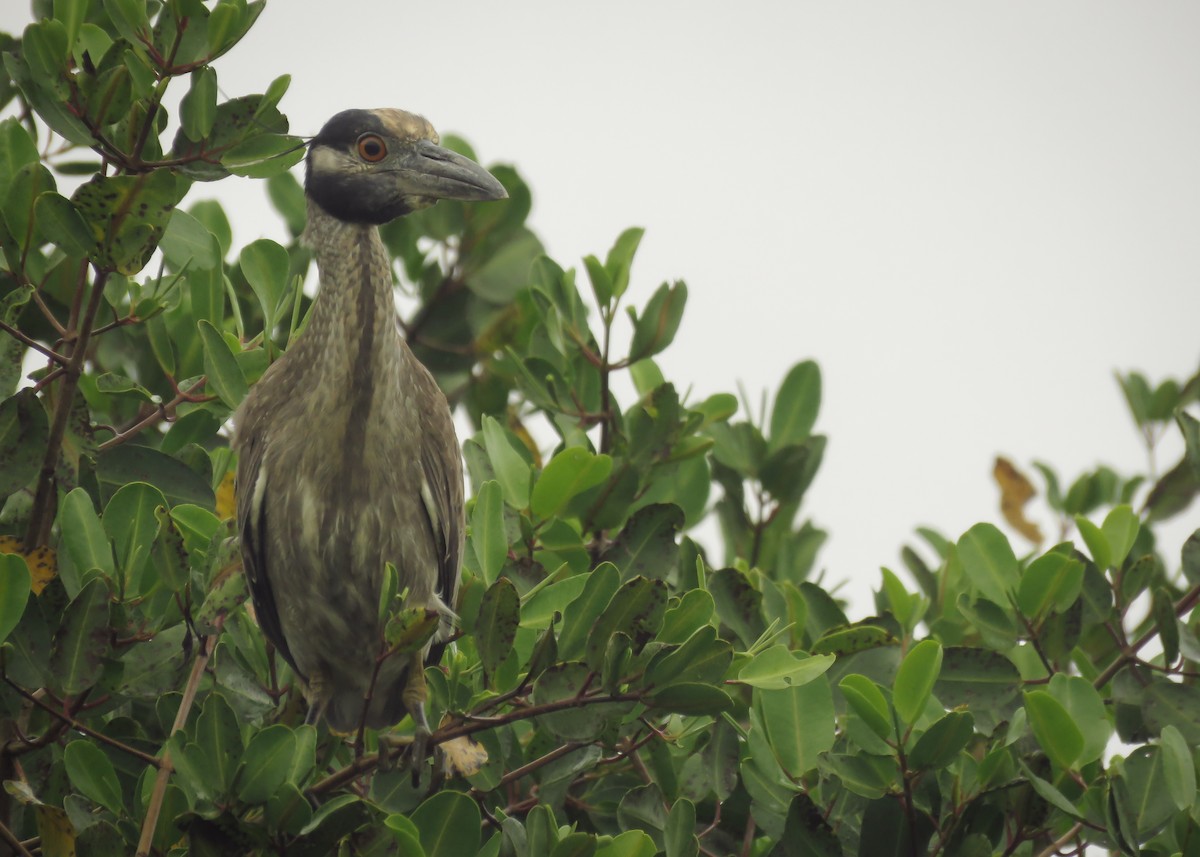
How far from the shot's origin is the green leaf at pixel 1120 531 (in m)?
4.32

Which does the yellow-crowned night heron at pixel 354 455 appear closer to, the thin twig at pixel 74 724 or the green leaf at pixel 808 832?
the thin twig at pixel 74 724

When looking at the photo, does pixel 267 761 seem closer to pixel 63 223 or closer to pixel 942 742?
pixel 63 223

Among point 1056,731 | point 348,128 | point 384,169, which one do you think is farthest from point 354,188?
point 1056,731

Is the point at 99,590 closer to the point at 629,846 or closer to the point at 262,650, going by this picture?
the point at 262,650

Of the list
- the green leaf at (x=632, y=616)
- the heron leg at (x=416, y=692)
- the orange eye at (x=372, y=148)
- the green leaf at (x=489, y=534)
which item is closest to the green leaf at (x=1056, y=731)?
the green leaf at (x=632, y=616)

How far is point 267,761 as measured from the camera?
11.0 feet

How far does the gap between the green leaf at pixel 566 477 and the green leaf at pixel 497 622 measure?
70cm

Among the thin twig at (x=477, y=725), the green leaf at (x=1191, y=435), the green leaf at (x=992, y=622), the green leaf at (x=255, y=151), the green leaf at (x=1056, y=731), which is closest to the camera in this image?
the thin twig at (x=477, y=725)

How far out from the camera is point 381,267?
477cm

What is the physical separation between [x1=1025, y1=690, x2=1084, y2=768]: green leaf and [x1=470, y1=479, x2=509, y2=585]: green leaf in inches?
55.4

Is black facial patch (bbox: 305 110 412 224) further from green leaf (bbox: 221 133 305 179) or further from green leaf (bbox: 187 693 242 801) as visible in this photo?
green leaf (bbox: 187 693 242 801)

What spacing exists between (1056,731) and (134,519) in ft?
7.85

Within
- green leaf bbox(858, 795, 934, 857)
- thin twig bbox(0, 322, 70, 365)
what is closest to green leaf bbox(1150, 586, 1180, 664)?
green leaf bbox(858, 795, 934, 857)

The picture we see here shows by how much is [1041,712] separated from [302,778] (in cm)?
183
